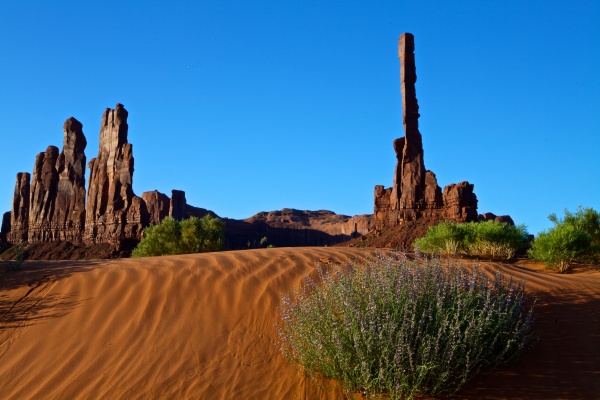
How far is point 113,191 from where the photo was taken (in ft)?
184

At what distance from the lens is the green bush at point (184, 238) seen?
23.5 metres

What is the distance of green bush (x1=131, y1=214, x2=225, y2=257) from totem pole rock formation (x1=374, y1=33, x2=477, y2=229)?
16.6 metres

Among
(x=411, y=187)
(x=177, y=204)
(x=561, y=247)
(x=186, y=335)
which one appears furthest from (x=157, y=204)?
(x=186, y=335)

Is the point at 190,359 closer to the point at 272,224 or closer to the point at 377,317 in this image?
the point at 377,317

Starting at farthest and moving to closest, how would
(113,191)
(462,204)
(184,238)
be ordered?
(113,191) → (462,204) → (184,238)

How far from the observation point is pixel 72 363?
5.79 meters

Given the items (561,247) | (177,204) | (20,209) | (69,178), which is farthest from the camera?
(177,204)

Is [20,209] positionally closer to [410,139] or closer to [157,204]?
Result: [157,204]

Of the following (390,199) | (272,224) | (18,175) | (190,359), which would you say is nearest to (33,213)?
(18,175)

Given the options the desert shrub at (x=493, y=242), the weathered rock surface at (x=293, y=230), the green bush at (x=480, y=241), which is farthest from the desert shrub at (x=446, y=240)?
the weathered rock surface at (x=293, y=230)

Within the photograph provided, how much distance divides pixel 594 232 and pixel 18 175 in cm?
6947

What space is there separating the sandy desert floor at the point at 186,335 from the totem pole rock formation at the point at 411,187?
29196mm

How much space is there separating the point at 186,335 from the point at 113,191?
52807mm

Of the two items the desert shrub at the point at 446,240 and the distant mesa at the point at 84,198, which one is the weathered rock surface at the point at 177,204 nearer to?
the distant mesa at the point at 84,198
